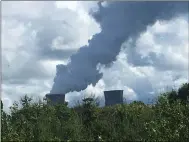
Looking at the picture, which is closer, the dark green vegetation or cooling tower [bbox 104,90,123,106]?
the dark green vegetation

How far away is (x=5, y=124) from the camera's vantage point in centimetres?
2253

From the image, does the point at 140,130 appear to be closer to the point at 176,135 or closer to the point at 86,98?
the point at 176,135

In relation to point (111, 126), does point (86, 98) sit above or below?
above

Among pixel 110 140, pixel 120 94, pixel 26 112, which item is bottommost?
pixel 110 140

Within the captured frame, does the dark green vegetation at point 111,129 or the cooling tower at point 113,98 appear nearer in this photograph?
the dark green vegetation at point 111,129

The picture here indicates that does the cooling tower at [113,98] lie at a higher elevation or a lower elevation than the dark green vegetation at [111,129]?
higher

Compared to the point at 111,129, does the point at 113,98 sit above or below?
above

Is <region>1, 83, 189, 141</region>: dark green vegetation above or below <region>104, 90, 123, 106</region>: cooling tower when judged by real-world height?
below

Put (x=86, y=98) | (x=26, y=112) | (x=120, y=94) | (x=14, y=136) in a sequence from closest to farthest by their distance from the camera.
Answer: (x=14, y=136)
(x=26, y=112)
(x=86, y=98)
(x=120, y=94)

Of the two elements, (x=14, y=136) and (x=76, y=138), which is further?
(x=76, y=138)

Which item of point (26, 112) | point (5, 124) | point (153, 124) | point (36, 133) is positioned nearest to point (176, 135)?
point (153, 124)

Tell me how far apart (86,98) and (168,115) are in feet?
37.1

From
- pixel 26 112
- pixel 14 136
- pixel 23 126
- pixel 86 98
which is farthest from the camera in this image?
pixel 86 98

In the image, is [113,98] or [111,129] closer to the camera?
[111,129]
